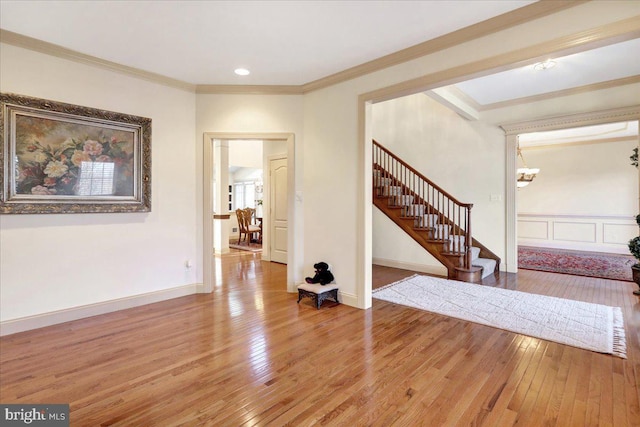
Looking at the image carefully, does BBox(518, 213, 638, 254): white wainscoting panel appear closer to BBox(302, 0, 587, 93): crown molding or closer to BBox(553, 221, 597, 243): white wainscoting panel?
BBox(553, 221, 597, 243): white wainscoting panel

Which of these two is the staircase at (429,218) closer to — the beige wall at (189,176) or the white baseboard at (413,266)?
the white baseboard at (413,266)

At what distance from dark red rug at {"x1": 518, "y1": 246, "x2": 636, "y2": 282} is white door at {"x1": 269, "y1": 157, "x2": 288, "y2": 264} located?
4.75 metres

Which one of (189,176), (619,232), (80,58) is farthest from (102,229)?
(619,232)

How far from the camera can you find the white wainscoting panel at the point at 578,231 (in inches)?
303

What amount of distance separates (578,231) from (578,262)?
7.30 feet

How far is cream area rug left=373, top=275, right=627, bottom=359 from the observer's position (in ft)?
9.59

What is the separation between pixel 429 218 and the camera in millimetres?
5691

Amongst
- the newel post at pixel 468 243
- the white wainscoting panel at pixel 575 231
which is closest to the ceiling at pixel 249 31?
the newel post at pixel 468 243

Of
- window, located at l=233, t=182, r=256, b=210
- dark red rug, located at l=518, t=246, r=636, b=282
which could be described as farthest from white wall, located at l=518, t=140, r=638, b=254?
window, located at l=233, t=182, r=256, b=210

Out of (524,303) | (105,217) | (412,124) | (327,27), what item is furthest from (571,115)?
(105,217)

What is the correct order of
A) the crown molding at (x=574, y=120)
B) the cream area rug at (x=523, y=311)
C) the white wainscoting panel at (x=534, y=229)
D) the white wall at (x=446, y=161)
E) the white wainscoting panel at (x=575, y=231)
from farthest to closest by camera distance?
1. the white wainscoting panel at (x=534, y=229)
2. the white wainscoting panel at (x=575, y=231)
3. the white wall at (x=446, y=161)
4. the crown molding at (x=574, y=120)
5. the cream area rug at (x=523, y=311)

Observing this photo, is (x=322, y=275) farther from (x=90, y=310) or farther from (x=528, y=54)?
(x=528, y=54)

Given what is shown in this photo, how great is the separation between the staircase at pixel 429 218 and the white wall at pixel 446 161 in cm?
31

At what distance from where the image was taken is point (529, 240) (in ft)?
29.8
